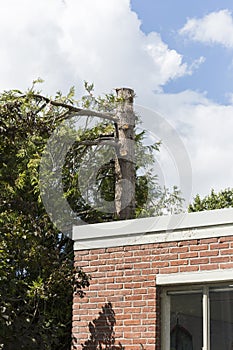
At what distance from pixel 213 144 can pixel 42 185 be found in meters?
5.66

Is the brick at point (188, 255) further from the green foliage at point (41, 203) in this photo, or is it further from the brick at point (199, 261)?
Result: the green foliage at point (41, 203)

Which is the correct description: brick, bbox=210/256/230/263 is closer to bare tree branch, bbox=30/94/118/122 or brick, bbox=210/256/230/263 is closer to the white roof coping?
the white roof coping

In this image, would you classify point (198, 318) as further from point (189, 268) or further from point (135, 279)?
point (135, 279)

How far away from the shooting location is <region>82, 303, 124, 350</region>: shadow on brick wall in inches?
286

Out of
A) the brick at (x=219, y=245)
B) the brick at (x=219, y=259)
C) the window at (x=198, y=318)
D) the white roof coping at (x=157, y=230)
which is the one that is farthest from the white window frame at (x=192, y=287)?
the white roof coping at (x=157, y=230)

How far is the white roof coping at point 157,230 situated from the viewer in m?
6.69

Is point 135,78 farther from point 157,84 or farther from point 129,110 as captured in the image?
point 157,84

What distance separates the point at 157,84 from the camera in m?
9.39

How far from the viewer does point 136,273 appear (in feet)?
23.7

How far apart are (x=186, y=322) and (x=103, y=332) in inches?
38.9

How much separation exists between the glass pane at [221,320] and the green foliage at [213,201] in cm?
1149

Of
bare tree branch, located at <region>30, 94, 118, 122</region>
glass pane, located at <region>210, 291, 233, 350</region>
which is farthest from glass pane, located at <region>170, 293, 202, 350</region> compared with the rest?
bare tree branch, located at <region>30, 94, 118, 122</region>

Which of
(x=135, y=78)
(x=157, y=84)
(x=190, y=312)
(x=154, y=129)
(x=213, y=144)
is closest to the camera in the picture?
(x=190, y=312)

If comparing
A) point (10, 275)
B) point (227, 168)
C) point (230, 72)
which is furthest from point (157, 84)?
point (227, 168)
